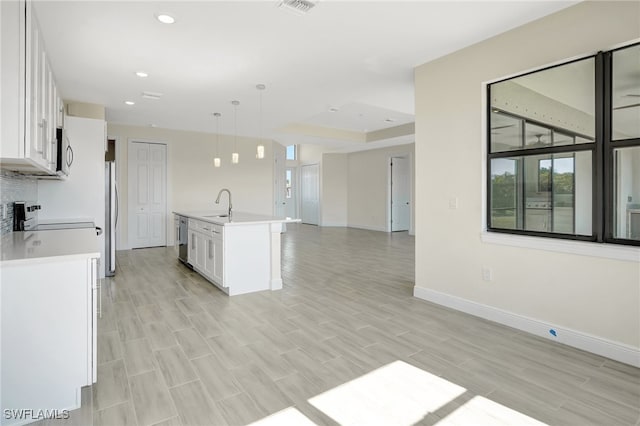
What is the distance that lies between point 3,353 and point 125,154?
622 centimetres

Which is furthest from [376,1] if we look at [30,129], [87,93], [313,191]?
[313,191]

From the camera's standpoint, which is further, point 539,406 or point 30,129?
point 30,129

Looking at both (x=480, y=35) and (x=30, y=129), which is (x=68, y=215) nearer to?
(x=30, y=129)

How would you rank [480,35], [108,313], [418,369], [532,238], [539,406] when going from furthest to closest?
[108,313], [480,35], [532,238], [418,369], [539,406]

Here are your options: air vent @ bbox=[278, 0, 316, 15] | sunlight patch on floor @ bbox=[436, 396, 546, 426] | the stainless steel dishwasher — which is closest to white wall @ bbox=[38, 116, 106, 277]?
the stainless steel dishwasher

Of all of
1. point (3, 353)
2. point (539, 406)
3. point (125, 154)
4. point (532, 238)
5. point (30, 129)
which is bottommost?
point (539, 406)

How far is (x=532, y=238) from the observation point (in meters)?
2.99

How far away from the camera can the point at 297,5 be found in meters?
2.71

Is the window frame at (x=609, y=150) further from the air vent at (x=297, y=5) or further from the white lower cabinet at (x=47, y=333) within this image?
the white lower cabinet at (x=47, y=333)

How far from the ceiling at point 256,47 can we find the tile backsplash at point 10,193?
1.33 metres

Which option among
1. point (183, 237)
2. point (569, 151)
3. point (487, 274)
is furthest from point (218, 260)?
point (569, 151)

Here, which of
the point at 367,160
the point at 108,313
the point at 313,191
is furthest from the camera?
the point at 313,191

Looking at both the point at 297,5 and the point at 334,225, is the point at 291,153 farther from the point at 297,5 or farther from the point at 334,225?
the point at 297,5

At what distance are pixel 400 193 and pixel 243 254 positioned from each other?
285 inches
